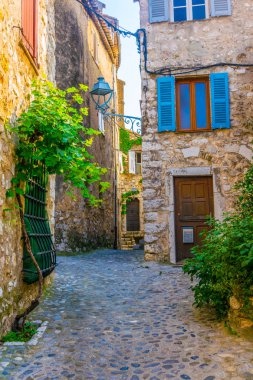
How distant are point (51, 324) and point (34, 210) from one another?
4.79ft

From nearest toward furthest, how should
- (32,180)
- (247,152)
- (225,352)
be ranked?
(225,352)
(32,180)
(247,152)

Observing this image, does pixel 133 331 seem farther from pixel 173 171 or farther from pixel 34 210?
pixel 173 171

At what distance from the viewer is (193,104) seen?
927 centimetres

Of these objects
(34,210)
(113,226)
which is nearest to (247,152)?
(34,210)

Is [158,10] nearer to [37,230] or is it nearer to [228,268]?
[37,230]

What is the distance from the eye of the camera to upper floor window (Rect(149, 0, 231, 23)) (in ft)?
30.7

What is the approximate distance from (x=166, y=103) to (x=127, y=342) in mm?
6305

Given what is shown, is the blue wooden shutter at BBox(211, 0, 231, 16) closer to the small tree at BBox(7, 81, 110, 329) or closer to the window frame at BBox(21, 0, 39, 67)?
the window frame at BBox(21, 0, 39, 67)

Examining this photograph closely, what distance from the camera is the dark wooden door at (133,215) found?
21.5m

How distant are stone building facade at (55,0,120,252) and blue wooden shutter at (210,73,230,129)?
444 centimetres

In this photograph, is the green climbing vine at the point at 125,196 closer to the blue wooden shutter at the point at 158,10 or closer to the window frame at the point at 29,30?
the blue wooden shutter at the point at 158,10

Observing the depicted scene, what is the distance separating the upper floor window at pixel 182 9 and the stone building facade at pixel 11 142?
5.33 meters

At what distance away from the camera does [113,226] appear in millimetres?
16500

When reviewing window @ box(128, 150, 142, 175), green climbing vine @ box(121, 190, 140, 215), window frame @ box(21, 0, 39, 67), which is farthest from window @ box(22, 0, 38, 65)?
window @ box(128, 150, 142, 175)
